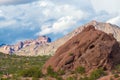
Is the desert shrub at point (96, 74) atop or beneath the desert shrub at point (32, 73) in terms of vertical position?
beneath

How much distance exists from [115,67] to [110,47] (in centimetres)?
710

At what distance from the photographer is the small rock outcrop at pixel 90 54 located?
12681 centimetres

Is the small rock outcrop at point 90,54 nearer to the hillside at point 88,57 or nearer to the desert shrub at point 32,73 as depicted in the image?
the hillside at point 88,57

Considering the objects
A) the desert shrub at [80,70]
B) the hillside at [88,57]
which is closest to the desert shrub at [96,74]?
the hillside at [88,57]

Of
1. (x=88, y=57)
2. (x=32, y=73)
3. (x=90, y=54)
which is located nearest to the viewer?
(x=88, y=57)

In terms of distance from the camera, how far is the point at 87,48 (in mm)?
133375

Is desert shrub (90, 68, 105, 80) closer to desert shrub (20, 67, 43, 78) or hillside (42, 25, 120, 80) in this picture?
hillside (42, 25, 120, 80)

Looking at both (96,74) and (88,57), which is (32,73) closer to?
(88,57)

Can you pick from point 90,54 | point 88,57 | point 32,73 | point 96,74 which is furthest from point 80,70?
point 32,73

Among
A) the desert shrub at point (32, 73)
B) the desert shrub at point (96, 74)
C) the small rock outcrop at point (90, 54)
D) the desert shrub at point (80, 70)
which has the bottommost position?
the desert shrub at point (96, 74)

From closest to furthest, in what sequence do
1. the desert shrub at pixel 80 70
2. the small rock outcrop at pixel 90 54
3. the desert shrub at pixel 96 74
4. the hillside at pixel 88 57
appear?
1. the desert shrub at pixel 96 74
2. the desert shrub at pixel 80 70
3. the hillside at pixel 88 57
4. the small rock outcrop at pixel 90 54

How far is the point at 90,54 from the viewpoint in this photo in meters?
129

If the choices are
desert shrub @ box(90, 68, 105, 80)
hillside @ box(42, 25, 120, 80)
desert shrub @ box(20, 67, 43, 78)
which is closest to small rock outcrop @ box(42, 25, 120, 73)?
hillside @ box(42, 25, 120, 80)

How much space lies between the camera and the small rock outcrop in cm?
12681
